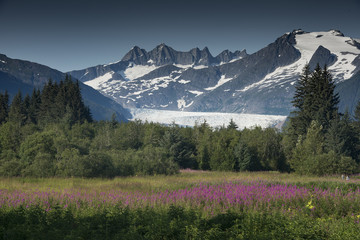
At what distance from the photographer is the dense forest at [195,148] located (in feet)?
71.3

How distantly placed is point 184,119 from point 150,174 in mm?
116134

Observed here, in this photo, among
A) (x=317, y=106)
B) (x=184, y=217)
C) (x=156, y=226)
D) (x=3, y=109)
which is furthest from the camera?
(x=3, y=109)

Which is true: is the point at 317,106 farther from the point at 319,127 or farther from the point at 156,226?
the point at 156,226

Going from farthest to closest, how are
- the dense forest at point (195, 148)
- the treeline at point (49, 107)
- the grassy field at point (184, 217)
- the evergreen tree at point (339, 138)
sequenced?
1. the treeline at point (49, 107)
2. the evergreen tree at point (339, 138)
3. the dense forest at point (195, 148)
4. the grassy field at point (184, 217)

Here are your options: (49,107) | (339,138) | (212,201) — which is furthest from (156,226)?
(49,107)

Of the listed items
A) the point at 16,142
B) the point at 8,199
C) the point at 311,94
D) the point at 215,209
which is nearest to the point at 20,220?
the point at 8,199

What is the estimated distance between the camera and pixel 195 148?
40.0 m

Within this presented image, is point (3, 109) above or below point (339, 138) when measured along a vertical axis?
above

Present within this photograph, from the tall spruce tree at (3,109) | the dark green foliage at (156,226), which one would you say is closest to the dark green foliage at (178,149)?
the dark green foliage at (156,226)

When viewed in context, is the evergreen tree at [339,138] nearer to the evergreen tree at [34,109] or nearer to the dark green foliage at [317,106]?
the dark green foliage at [317,106]

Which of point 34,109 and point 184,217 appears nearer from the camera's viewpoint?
point 184,217

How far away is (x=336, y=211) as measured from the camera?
1066cm

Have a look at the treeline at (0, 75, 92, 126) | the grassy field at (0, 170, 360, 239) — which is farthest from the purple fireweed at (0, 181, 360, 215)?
the treeline at (0, 75, 92, 126)

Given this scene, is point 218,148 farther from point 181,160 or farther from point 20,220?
point 20,220
